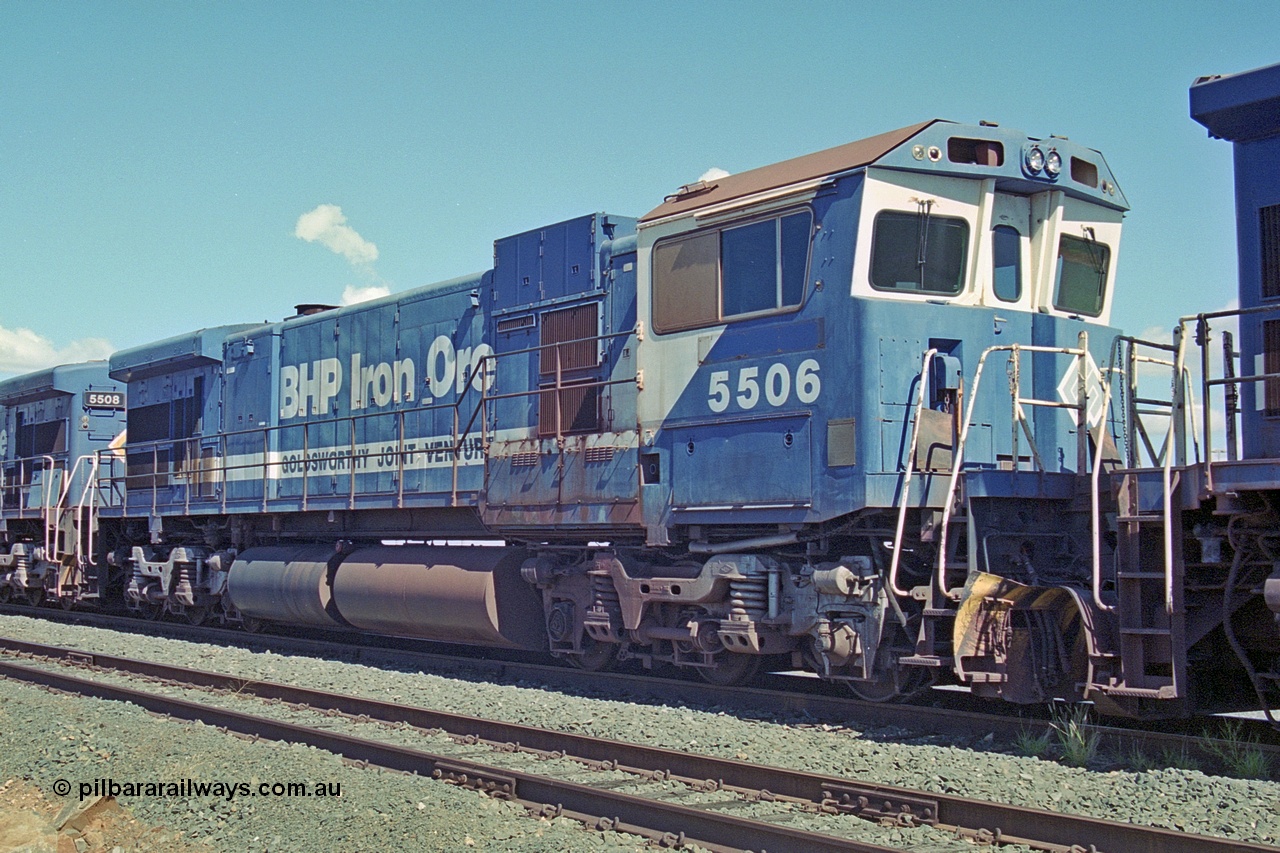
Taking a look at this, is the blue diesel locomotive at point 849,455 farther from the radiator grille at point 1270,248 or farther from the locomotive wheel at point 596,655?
the radiator grille at point 1270,248

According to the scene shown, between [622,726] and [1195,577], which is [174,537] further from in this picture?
[1195,577]

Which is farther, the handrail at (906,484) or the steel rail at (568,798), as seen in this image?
the handrail at (906,484)

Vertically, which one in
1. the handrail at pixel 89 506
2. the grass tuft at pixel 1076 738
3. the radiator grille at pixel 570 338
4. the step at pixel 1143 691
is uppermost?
the radiator grille at pixel 570 338

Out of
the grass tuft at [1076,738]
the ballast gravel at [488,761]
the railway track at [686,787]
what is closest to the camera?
the railway track at [686,787]

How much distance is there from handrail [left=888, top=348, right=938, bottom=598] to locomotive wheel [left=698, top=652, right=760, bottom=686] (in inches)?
70.3

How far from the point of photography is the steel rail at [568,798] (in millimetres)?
5645

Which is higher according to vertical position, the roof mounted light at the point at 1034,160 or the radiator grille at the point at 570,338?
the roof mounted light at the point at 1034,160

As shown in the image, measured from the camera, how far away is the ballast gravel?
593 centimetres

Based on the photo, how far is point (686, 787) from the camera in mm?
6906

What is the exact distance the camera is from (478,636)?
38.2 feet

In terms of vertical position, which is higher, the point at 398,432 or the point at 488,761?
the point at 398,432

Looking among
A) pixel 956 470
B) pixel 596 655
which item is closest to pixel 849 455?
pixel 956 470

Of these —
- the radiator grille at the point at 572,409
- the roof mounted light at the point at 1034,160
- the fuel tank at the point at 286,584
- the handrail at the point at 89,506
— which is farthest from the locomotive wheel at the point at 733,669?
the handrail at the point at 89,506

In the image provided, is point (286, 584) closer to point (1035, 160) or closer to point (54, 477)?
point (54, 477)
